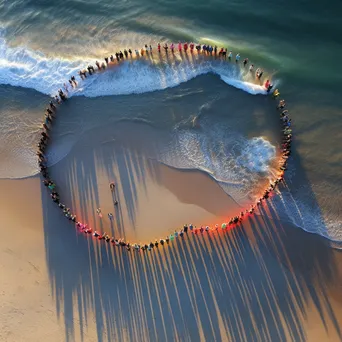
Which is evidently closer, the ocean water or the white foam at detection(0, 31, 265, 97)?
the ocean water

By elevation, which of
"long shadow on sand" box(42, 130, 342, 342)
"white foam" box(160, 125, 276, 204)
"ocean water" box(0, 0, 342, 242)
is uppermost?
"ocean water" box(0, 0, 342, 242)

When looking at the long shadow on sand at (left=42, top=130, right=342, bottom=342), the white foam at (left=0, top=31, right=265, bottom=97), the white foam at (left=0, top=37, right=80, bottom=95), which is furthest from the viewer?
the white foam at (left=0, top=37, right=80, bottom=95)

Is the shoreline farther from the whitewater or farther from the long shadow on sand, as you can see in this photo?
the whitewater

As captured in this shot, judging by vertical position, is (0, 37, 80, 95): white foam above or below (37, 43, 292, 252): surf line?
above

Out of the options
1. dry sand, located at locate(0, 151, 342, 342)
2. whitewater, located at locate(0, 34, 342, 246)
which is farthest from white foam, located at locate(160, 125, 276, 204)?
Answer: dry sand, located at locate(0, 151, 342, 342)

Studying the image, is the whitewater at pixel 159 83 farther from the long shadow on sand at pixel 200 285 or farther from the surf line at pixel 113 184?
the long shadow on sand at pixel 200 285

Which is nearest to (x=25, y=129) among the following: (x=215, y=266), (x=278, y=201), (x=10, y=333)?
(x=10, y=333)

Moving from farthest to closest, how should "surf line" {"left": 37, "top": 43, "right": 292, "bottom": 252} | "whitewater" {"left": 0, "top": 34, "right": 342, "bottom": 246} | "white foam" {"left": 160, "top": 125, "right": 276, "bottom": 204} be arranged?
"white foam" {"left": 160, "top": 125, "right": 276, "bottom": 204}
"whitewater" {"left": 0, "top": 34, "right": 342, "bottom": 246}
"surf line" {"left": 37, "top": 43, "right": 292, "bottom": 252}
